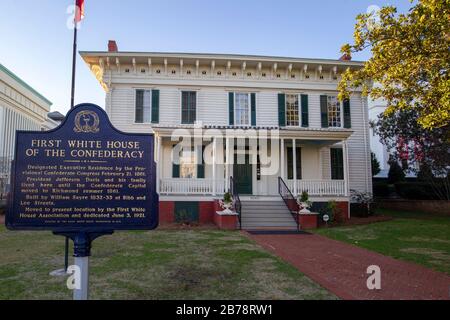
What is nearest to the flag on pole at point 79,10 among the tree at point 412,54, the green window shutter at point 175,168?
the tree at point 412,54

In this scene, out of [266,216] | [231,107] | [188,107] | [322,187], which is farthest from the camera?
[231,107]

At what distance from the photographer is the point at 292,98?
62.4ft

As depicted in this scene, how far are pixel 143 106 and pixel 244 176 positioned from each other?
6618 mm

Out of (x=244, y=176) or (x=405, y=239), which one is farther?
(x=244, y=176)

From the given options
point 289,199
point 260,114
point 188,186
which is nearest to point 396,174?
point 260,114

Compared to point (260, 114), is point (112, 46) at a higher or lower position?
higher

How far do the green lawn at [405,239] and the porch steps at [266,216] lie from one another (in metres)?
1.58

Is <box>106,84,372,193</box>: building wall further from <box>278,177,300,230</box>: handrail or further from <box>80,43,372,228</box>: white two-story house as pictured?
<box>278,177,300,230</box>: handrail

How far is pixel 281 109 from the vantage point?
18.6 m

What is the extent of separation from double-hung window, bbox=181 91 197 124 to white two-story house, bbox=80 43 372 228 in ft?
0.18

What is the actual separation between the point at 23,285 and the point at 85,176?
2996 mm

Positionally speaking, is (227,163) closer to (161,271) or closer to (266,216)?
(266,216)

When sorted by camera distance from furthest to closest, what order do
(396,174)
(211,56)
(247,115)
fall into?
1. (396,174)
2. (247,115)
3. (211,56)

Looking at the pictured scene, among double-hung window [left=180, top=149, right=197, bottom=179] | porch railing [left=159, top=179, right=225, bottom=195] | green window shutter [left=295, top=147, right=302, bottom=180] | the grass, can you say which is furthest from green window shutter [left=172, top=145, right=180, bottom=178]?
the grass
